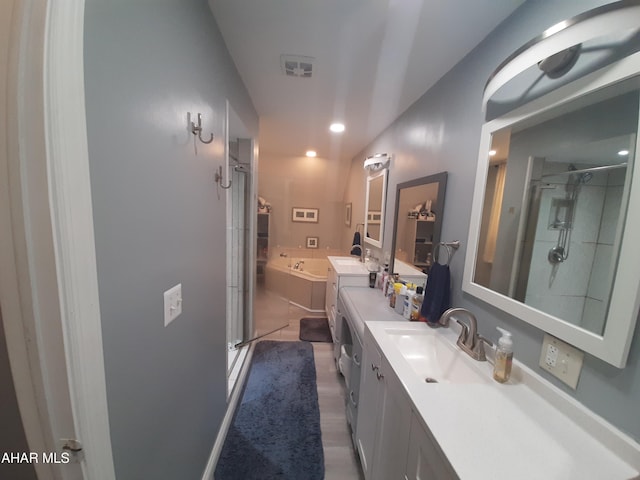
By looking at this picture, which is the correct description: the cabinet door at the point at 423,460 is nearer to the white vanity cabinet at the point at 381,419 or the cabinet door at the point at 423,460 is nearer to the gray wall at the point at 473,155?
the white vanity cabinet at the point at 381,419

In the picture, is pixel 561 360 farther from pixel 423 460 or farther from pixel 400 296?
pixel 400 296

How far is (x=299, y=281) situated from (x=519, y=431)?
10.4 ft

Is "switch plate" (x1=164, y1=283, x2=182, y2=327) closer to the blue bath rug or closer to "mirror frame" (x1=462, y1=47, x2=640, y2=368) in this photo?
the blue bath rug

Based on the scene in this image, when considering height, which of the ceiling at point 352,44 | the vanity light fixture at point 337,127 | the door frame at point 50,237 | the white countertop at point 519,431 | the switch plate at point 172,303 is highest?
the vanity light fixture at point 337,127

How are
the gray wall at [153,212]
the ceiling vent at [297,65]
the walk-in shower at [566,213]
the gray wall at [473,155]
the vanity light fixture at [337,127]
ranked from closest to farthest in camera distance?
1. the gray wall at [153,212]
2. the gray wall at [473,155]
3. the walk-in shower at [566,213]
4. the ceiling vent at [297,65]
5. the vanity light fixture at [337,127]

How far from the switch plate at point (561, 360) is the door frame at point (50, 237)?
1371mm

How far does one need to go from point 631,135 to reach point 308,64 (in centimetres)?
151

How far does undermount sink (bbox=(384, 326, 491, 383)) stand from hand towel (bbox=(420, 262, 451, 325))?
0.09 m

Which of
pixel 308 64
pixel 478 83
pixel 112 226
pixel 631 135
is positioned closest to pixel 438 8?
pixel 478 83

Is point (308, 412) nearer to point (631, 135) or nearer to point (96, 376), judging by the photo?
point (96, 376)

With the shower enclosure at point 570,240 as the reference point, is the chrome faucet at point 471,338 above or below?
below

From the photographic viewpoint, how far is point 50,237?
0.44 m

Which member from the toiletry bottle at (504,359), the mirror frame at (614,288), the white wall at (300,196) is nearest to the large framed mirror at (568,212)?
the mirror frame at (614,288)

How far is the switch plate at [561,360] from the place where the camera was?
0.76 m
